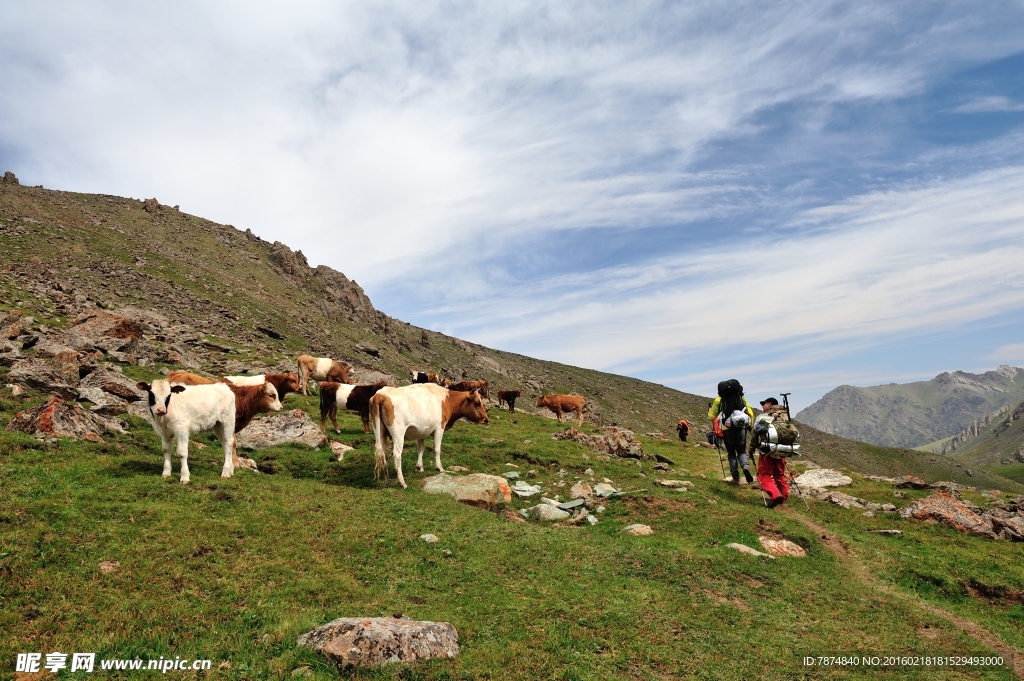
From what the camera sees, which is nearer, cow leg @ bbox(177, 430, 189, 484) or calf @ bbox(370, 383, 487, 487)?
cow leg @ bbox(177, 430, 189, 484)

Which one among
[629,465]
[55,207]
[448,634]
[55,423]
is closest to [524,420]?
[629,465]

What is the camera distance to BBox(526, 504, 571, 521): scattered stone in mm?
15797

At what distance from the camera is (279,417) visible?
2109 cm

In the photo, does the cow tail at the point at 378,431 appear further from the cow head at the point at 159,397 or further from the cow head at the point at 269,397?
the cow head at the point at 159,397

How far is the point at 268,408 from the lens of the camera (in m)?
16.6

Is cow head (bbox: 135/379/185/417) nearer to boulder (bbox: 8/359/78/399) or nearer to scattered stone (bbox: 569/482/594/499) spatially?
boulder (bbox: 8/359/78/399)

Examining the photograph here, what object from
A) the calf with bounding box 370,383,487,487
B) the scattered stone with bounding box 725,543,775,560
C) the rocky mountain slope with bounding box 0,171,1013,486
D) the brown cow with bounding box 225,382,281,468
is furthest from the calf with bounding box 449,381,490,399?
the scattered stone with bounding box 725,543,775,560

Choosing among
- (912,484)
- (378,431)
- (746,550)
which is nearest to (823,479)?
(912,484)

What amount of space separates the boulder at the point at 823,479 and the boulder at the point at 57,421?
2798cm

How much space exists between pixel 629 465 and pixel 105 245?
65.5 m

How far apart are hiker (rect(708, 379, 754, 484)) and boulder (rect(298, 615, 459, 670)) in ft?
47.1

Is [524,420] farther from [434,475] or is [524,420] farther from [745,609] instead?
[745,609]

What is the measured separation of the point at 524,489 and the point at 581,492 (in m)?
2.09

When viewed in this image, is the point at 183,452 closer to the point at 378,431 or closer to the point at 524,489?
the point at 378,431
